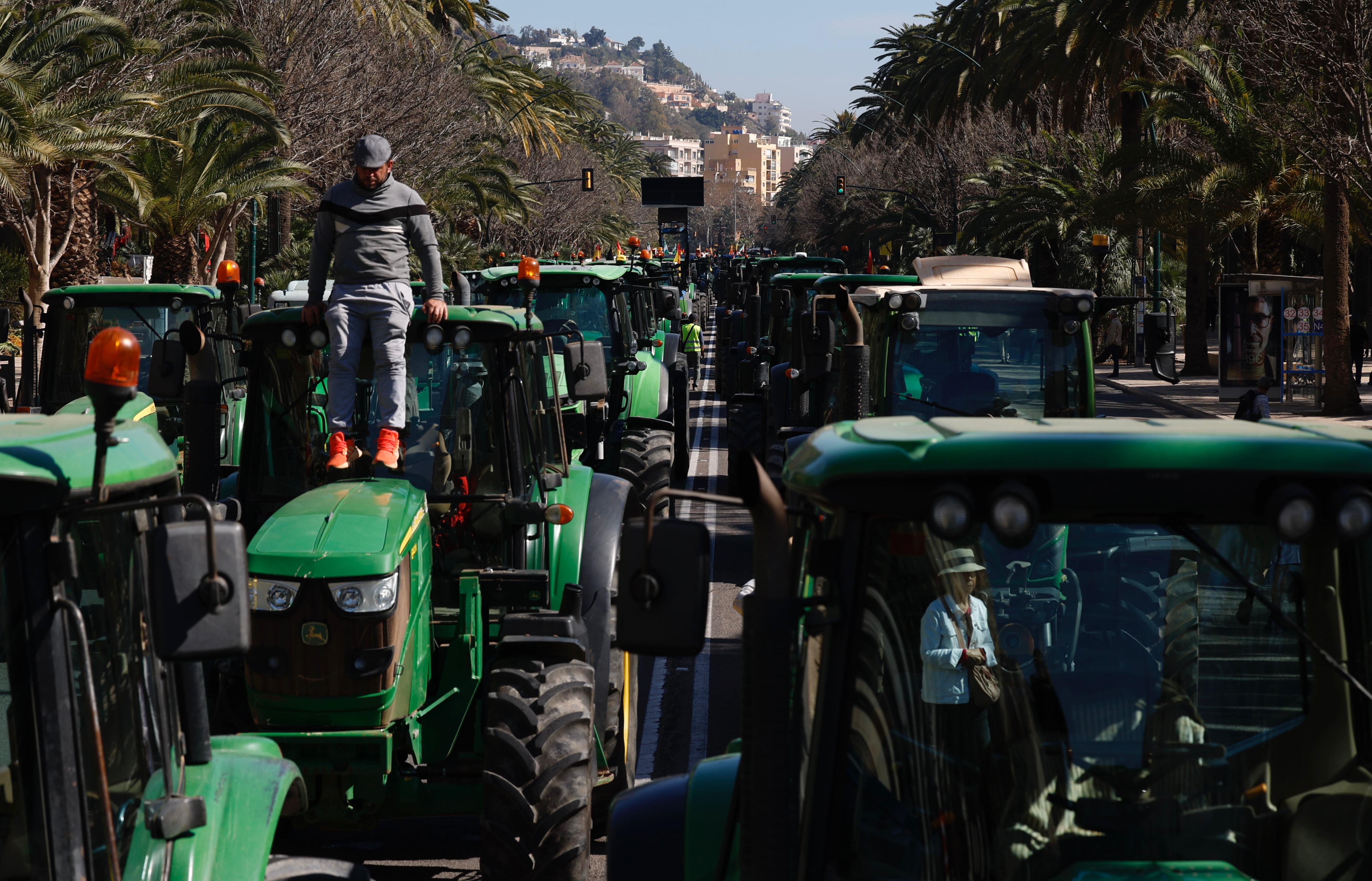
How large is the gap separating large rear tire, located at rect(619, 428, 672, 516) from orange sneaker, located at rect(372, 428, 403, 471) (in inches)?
222

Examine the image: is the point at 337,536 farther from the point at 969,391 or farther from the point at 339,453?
the point at 969,391

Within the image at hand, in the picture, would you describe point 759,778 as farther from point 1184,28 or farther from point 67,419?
point 1184,28

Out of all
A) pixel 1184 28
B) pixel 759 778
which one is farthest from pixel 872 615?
pixel 1184 28

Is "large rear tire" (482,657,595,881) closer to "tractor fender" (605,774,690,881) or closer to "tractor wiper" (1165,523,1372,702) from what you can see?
"tractor fender" (605,774,690,881)

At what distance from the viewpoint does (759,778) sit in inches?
108

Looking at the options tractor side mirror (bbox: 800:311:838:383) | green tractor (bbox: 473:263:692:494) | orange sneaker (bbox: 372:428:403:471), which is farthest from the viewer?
green tractor (bbox: 473:263:692:494)

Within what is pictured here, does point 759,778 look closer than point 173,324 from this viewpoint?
Yes

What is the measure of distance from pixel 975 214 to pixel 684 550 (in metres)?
48.3

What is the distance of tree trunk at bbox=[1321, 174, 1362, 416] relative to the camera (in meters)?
25.3

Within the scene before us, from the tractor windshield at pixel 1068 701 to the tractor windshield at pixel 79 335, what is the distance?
33.6 ft

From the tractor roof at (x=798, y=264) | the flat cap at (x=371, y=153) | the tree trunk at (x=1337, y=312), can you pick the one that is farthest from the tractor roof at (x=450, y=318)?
the tree trunk at (x=1337, y=312)

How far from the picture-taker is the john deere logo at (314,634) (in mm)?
5312

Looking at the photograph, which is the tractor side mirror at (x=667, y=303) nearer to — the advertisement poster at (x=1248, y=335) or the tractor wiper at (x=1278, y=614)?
the advertisement poster at (x=1248, y=335)

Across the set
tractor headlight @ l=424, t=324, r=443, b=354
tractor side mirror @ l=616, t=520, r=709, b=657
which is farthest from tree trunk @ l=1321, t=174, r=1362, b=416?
tractor side mirror @ l=616, t=520, r=709, b=657
